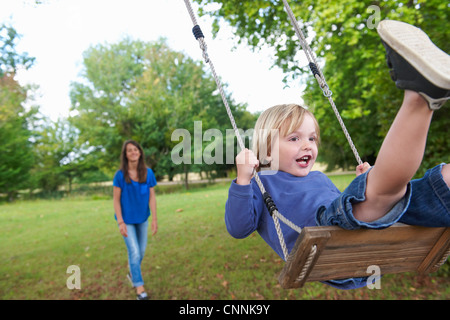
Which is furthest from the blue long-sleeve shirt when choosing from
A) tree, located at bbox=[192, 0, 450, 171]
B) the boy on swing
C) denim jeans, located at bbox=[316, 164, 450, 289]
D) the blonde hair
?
tree, located at bbox=[192, 0, 450, 171]

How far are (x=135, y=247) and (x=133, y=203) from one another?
20.7 inches

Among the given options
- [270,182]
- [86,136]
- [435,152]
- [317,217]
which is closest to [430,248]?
[317,217]

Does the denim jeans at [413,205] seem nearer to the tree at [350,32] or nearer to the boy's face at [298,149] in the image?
the boy's face at [298,149]

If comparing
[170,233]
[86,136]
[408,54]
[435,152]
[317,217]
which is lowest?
[170,233]

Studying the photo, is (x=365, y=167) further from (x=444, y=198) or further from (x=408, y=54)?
(x=408, y=54)

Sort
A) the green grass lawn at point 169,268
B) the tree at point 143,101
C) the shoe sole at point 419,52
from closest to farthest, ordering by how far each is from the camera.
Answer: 1. the shoe sole at point 419,52
2. the green grass lawn at point 169,268
3. the tree at point 143,101

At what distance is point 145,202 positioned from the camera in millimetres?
4031

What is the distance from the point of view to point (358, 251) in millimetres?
1415

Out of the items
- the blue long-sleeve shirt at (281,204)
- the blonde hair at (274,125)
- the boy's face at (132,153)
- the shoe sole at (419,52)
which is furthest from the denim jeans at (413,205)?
the boy's face at (132,153)

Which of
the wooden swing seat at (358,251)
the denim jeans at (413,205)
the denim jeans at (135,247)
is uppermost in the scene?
the denim jeans at (413,205)

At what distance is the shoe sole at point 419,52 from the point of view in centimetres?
91

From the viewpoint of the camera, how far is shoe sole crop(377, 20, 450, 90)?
2.98ft

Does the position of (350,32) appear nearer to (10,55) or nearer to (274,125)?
(274,125)
